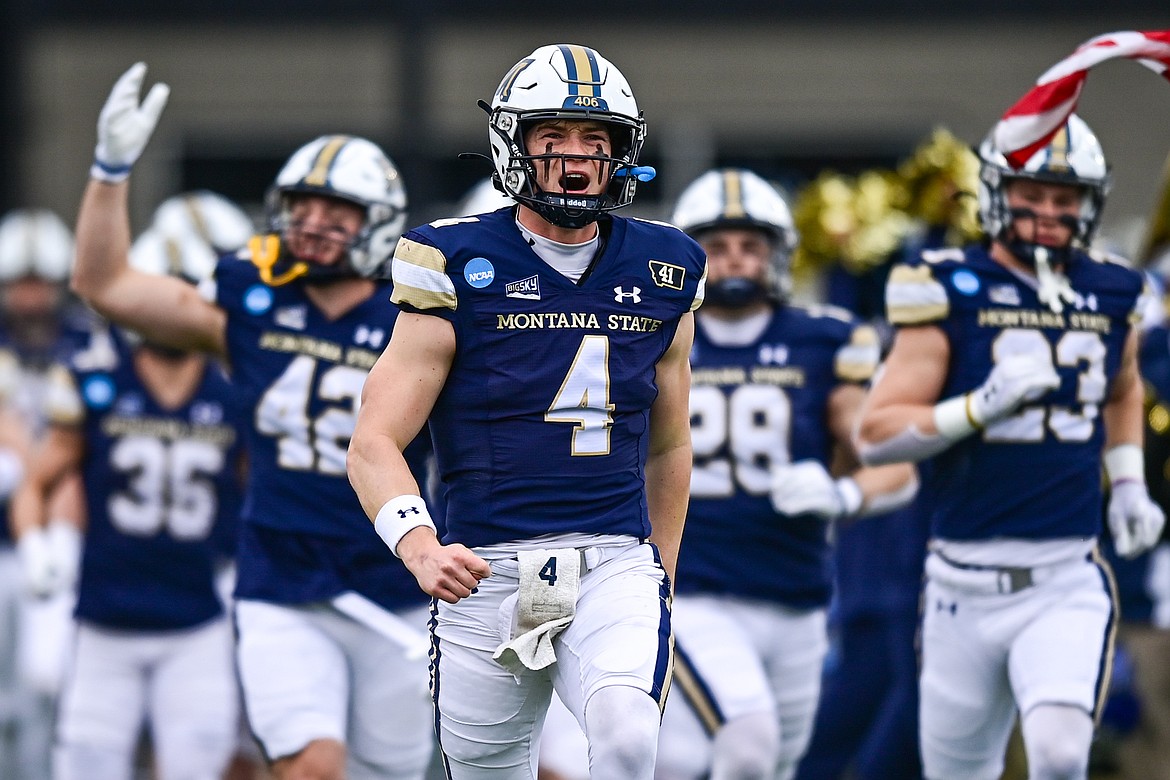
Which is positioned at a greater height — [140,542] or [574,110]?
[574,110]

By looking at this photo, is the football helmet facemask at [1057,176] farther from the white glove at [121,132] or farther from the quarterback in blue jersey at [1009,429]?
the white glove at [121,132]

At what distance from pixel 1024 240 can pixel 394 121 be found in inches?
474

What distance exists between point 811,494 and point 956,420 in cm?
71

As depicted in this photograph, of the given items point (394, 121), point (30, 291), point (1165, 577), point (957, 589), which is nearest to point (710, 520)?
point (957, 589)

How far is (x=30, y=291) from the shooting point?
10844mm

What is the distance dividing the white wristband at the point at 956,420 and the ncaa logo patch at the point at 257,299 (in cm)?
199

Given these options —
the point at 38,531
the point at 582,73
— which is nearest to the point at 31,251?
the point at 38,531

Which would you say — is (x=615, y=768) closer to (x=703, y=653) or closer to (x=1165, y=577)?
(x=703, y=653)

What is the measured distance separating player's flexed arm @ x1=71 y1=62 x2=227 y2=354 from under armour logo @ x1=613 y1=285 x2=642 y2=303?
1.89m

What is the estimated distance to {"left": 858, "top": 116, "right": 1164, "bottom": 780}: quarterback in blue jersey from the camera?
582cm

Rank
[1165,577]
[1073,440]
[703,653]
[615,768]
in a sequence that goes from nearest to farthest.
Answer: [615,768] → [1073,440] → [703,653] → [1165,577]

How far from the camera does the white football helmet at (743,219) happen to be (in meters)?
6.70

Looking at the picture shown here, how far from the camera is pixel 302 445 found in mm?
6008

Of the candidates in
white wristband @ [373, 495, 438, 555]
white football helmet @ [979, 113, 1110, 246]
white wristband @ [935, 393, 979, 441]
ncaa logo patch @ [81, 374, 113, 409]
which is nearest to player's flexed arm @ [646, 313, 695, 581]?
white wristband @ [373, 495, 438, 555]
